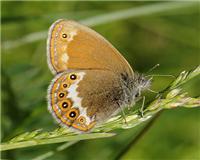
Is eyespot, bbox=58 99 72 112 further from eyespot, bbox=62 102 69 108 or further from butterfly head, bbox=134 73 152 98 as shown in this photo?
butterfly head, bbox=134 73 152 98

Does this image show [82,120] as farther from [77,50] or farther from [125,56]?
[125,56]

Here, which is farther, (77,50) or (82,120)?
(77,50)

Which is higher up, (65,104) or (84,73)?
(84,73)

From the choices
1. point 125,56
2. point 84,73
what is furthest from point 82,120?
point 125,56

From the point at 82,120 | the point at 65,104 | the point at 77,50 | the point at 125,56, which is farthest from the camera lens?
the point at 125,56

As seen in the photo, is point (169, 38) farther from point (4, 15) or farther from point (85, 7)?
point (4, 15)

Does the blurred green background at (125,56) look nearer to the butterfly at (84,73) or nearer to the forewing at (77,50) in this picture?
the butterfly at (84,73)

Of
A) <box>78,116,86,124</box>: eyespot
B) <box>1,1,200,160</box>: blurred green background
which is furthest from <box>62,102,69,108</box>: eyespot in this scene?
<box>1,1,200,160</box>: blurred green background

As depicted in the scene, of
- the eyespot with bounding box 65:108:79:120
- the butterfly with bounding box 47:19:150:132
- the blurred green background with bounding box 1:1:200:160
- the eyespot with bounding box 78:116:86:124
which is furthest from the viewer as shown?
the blurred green background with bounding box 1:1:200:160
